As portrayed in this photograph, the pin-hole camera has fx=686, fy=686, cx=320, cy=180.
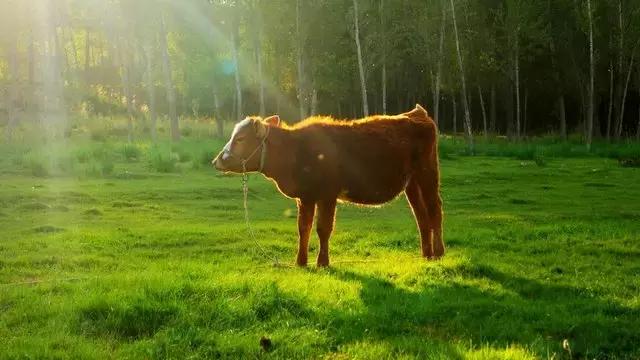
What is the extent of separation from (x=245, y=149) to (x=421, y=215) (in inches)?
118

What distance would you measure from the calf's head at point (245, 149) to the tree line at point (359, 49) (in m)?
30.9

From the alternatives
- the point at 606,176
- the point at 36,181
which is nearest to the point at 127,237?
the point at 36,181

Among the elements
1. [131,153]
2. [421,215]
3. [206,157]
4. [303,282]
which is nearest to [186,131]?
[131,153]

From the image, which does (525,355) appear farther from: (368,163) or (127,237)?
(127,237)

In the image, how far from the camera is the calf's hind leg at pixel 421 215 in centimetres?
1060

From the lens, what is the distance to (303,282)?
27.8 feet

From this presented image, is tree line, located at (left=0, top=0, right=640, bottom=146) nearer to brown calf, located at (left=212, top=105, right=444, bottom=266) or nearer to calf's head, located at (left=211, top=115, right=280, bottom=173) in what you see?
brown calf, located at (left=212, top=105, right=444, bottom=266)

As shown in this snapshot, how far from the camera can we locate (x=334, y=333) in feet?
21.4

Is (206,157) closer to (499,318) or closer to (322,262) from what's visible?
(322,262)

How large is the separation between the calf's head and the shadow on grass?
239 cm

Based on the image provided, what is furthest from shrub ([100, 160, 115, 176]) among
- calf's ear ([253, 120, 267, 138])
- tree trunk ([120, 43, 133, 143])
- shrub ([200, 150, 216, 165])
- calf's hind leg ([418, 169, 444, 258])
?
calf's hind leg ([418, 169, 444, 258])

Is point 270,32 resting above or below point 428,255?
above

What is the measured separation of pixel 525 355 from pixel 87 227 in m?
11.0

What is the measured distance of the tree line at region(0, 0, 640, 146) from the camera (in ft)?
143
